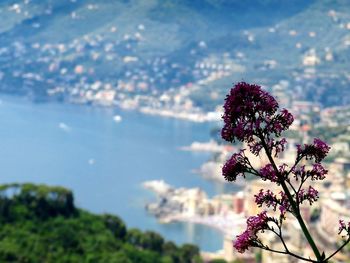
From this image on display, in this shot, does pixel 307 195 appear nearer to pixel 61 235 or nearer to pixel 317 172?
pixel 317 172

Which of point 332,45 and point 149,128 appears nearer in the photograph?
point 149,128

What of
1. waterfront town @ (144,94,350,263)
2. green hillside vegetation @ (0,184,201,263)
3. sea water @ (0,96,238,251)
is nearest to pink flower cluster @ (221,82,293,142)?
waterfront town @ (144,94,350,263)

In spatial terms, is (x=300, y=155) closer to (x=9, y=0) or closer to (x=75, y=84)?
(x=75, y=84)

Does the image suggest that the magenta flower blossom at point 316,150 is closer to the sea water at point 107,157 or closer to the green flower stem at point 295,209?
the green flower stem at point 295,209

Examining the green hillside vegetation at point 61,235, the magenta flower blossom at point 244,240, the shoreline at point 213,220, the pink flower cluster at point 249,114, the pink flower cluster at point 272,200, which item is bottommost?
the magenta flower blossom at point 244,240

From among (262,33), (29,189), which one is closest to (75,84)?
(262,33)

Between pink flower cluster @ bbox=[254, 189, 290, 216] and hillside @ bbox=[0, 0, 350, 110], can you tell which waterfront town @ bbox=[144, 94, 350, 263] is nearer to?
pink flower cluster @ bbox=[254, 189, 290, 216]

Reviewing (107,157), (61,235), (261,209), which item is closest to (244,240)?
(261,209)

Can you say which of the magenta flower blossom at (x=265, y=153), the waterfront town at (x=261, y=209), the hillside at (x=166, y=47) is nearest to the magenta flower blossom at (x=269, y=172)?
the magenta flower blossom at (x=265, y=153)
